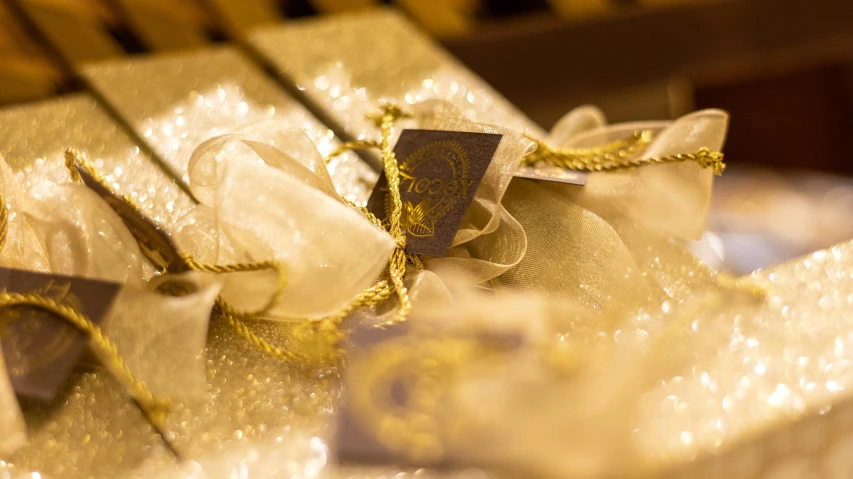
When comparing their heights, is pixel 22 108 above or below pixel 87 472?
above

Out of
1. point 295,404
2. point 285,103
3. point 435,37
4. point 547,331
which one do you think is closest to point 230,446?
point 295,404

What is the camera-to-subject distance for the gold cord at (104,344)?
0.39 metres

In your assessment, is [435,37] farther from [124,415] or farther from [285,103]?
[124,415]

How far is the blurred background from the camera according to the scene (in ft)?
2.96

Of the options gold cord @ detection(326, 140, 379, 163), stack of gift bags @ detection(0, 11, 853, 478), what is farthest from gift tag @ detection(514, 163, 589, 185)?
gold cord @ detection(326, 140, 379, 163)

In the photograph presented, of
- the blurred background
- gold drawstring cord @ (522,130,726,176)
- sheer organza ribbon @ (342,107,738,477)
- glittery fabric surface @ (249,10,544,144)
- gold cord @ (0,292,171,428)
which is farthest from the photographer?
the blurred background

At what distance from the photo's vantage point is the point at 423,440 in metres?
0.31

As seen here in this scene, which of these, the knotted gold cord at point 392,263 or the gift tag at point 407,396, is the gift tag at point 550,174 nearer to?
the knotted gold cord at point 392,263

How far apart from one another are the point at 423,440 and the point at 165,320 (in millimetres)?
177

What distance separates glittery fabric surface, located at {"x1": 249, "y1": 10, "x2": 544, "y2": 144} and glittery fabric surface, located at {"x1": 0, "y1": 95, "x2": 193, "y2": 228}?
0.17m

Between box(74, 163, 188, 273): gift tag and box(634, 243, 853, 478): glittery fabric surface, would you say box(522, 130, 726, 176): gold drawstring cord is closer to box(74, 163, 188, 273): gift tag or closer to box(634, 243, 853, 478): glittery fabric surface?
box(634, 243, 853, 478): glittery fabric surface

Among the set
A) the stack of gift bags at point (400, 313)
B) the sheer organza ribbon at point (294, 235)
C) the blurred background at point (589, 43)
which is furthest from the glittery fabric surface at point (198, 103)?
the blurred background at point (589, 43)

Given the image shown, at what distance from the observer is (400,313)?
0.42 metres

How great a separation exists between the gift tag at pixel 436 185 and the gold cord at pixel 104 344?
173 millimetres
